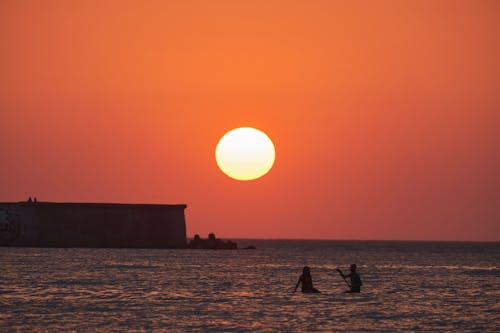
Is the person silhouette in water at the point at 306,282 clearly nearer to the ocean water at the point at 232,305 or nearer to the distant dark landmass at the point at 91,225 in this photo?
the ocean water at the point at 232,305

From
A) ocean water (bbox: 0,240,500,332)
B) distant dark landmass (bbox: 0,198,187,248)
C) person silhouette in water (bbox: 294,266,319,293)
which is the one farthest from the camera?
distant dark landmass (bbox: 0,198,187,248)

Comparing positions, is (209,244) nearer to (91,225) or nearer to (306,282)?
(91,225)

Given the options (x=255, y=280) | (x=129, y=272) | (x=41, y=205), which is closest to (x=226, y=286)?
(x=255, y=280)

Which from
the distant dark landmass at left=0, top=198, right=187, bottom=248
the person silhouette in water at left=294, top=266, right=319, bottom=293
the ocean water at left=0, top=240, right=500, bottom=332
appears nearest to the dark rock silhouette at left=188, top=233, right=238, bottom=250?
the distant dark landmass at left=0, top=198, right=187, bottom=248

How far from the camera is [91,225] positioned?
6152 inches

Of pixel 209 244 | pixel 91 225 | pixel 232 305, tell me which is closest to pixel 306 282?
pixel 232 305

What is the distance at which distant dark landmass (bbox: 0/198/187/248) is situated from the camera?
148000mm

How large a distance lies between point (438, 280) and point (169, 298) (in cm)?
3078

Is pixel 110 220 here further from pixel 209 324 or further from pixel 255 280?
pixel 209 324

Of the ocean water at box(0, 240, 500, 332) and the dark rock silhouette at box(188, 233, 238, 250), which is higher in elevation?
the dark rock silhouette at box(188, 233, 238, 250)

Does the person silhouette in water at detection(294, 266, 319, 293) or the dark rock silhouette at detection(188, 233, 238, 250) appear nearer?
the person silhouette in water at detection(294, 266, 319, 293)

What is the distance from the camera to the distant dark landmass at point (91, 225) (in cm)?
14800

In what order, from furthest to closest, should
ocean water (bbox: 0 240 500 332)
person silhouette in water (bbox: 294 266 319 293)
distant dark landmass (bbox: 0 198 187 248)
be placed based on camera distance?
distant dark landmass (bbox: 0 198 187 248) < person silhouette in water (bbox: 294 266 319 293) < ocean water (bbox: 0 240 500 332)

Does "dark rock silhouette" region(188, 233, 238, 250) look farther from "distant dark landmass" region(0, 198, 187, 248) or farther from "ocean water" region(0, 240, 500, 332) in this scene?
"ocean water" region(0, 240, 500, 332)
